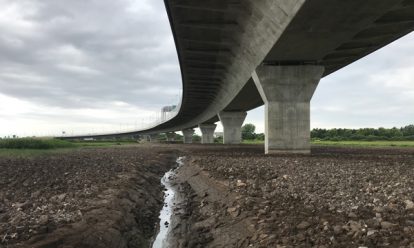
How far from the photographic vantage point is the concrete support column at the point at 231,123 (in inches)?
2717

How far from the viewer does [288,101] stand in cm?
3027

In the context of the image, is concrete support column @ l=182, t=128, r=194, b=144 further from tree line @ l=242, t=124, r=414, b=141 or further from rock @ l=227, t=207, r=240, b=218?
rock @ l=227, t=207, r=240, b=218

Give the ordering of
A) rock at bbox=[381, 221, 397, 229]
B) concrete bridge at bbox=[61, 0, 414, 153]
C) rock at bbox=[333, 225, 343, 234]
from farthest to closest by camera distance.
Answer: concrete bridge at bbox=[61, 0, 414, 153], rock at bbox=[333, 225, 343, 234], rock at bbox=[381, 221, 397, 229]

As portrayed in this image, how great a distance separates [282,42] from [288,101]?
7.05 metres

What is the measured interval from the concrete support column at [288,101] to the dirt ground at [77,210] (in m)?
13.3

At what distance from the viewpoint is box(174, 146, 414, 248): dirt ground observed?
764 cm

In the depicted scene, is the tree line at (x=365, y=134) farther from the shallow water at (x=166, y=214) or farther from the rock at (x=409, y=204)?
the rock at (x=409, y=204)

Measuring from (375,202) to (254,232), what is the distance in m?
2.86

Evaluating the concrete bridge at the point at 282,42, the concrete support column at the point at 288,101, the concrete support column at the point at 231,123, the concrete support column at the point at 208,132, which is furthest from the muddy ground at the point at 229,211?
the concrete support column at the point at 208,132

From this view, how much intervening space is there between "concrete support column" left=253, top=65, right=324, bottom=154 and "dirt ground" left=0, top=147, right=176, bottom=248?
522 inches

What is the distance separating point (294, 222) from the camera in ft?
29.4

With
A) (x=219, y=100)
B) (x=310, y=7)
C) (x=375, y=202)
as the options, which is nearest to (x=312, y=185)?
(x=375, y=202)

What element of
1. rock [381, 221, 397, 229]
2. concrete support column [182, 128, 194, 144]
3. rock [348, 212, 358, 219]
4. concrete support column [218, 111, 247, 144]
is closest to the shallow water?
rock [348, 212, 358, 219]

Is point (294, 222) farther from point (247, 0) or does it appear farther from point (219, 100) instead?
point (219, 100)
